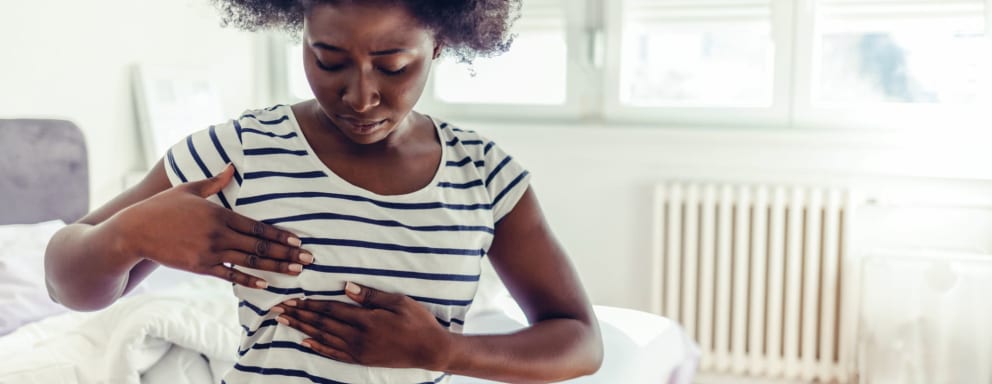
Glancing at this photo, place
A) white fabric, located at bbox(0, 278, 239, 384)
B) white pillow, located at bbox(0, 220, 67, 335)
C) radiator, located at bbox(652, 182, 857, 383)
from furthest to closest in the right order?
radiator, located at bbox(652, 182, 857, 383)
white pillow, located at bbox(0, 220, 67, 335)
white fabric, located at bbox(0, 278, 239, 384)

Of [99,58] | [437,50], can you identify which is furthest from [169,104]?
[437,50]

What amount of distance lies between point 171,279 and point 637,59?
5.51 feet

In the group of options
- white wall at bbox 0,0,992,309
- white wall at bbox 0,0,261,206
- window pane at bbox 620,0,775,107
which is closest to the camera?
white wall at bbox 0,0,261,206

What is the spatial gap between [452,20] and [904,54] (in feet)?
7.74

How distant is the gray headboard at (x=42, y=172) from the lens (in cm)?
224

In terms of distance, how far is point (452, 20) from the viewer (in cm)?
90

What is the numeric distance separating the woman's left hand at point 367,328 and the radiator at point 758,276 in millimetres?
2278

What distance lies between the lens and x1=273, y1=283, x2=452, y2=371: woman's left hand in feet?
2.50

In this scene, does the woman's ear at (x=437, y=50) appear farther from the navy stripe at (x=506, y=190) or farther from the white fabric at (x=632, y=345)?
the white fabric at (x=632, y=345)

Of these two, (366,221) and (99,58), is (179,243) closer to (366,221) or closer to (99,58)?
(366,221)

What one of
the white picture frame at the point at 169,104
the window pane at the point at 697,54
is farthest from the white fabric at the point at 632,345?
the white picture frame at the point at 169,104

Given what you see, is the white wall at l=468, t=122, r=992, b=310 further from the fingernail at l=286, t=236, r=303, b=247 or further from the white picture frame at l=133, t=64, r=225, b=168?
the fingernail at l=286, t=236, r=303, b=247

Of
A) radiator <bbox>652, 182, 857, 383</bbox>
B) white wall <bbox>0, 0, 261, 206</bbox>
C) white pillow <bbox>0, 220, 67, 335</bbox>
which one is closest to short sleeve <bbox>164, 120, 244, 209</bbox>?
white pillow <bbox>0, 220, 67, 335</bbox>

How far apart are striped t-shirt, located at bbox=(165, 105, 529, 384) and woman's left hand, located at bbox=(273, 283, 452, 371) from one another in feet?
0.05
